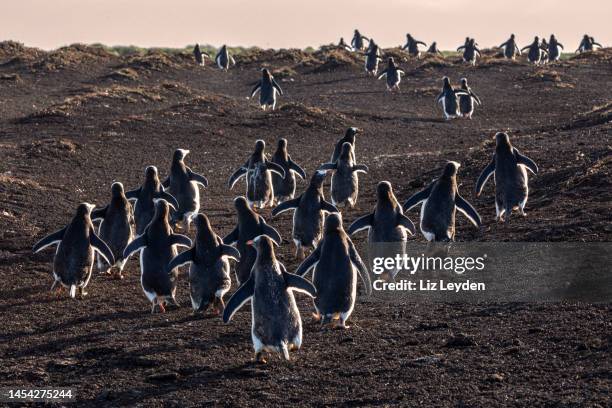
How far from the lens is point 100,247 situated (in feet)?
35.9

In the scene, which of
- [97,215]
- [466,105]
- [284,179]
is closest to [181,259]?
[97,215]

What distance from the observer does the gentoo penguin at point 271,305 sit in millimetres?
8102

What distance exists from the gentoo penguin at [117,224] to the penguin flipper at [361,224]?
270cm

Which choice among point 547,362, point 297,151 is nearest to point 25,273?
point 547,362

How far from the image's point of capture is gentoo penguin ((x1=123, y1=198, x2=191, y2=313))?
33.0 feet

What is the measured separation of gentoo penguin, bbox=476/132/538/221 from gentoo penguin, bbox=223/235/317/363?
18.0ft

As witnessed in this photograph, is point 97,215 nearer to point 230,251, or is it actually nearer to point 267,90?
point 230,251

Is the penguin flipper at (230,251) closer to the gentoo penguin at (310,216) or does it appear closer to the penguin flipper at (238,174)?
the gentoo penguin at (310,216)

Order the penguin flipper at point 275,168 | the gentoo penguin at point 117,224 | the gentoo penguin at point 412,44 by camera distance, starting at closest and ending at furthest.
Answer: the gentoo penguin at point 117,224
the penguin flipper at point 275,168
the gentoo penguin at point 412,44

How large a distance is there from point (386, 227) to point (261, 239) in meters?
2.82

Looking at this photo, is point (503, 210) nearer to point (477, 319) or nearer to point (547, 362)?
point (477, 319)

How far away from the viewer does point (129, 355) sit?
8289 millimetres

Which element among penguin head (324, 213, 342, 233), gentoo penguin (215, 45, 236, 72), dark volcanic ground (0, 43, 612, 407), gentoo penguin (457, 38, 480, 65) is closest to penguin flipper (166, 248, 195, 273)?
dark volcanic ground (0, 43, 612, 407)

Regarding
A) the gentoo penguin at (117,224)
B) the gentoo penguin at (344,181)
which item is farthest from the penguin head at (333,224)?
the gentoo penguin at (344,181)
